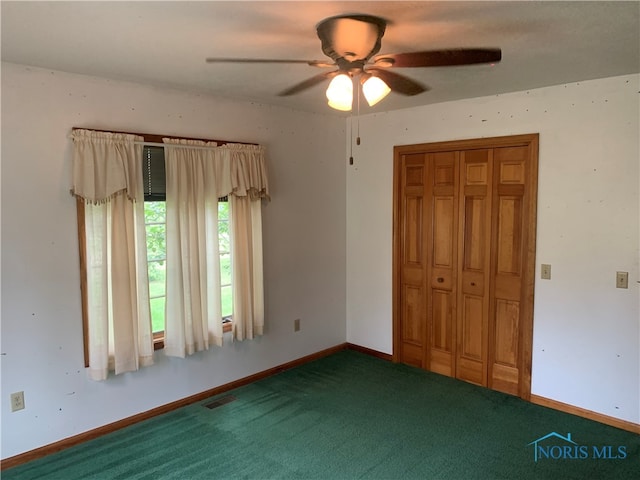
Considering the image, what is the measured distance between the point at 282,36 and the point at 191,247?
1722mm

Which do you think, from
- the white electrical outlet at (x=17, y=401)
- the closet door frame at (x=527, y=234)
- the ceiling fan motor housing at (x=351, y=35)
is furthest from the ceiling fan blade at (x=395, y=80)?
the white electrical outlet at (x=17, y=401)

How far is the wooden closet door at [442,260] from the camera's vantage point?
394cm

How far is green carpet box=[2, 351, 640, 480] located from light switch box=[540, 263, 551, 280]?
3.20 feet

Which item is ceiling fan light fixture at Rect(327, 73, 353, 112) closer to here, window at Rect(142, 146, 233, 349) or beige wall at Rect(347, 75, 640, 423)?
window at Rect(142, 146, 233, 349)

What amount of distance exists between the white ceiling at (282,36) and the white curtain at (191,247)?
0.59m

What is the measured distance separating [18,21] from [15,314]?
5.38ft

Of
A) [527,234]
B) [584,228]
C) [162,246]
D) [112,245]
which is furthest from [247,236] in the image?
[584,228]

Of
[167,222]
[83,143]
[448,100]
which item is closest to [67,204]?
[83,143]

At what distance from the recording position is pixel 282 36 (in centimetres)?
219

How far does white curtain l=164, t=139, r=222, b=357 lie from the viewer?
10.7 feet

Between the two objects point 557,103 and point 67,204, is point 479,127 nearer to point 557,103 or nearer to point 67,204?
point 557,103

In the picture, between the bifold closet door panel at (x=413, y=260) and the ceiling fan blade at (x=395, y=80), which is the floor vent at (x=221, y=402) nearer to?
the bifold closet door panel at (x=413, y=260)

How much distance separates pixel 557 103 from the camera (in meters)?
3.29

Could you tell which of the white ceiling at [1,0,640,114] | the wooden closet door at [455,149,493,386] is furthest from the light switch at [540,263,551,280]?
Result: the white ceiling at [1,0,640,114]
